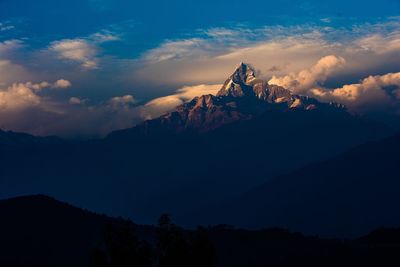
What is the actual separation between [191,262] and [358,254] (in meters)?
51.7

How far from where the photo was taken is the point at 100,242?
373 ft

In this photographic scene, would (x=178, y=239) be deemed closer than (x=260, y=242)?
Yes

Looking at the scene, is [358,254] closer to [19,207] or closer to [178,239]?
[178,239]

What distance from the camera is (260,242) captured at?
11212cm

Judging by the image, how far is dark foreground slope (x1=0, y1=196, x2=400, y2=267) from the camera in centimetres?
9712

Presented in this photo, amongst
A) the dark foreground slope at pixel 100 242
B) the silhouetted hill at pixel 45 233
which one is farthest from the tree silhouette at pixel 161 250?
the silhouetted hill at pixel 45 233

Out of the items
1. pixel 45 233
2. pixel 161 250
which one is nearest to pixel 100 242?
pixel 45 233

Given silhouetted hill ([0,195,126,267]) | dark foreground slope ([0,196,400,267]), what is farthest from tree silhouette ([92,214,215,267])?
silhouetted hill ([0,195,126,267])

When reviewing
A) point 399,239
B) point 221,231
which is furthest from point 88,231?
point 399,239

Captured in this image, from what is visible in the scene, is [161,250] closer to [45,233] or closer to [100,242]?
[100,242]

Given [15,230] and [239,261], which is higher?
[15,230]

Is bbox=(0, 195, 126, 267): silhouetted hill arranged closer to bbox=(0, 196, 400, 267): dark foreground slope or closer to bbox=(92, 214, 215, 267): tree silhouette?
bbox=(0, 196, 400, 267): dark foreground slope

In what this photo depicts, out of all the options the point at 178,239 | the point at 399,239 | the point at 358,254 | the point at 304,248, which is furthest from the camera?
the point at 399,239

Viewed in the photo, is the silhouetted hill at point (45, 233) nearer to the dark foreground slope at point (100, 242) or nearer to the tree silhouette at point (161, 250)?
the dark foreground slope at point (100, 242)
